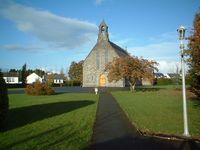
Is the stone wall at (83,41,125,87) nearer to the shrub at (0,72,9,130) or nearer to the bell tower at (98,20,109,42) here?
the bell tower at (98,20,109,42)

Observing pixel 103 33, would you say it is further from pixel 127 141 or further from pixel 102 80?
pixel 127 141

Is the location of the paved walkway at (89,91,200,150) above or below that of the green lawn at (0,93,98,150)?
below

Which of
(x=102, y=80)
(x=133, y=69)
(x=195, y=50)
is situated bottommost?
(x=102, y=80)

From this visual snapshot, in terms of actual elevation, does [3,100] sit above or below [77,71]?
below

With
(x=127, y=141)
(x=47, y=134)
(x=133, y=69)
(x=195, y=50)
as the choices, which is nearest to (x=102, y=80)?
(x=133, y=69)

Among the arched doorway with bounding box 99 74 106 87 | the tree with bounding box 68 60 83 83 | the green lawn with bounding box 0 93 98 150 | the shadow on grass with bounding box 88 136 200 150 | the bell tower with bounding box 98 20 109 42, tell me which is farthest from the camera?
the tree with bounding box 68 60 83 83

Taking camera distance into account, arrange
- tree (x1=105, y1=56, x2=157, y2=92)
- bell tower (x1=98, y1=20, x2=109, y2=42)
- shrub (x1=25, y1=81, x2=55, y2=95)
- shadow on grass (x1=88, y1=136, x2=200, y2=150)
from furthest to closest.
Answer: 1. bell tower (x1=98, y1=20, x2=109, y2=42)
2. tree (x1=105, y1=56, x2=157, y2=92)
3. shrub (x1=25, y1=81, x2=55, y2=95)
4. shadow on grass (x1=88, y1=136, x2=200, y2=150)

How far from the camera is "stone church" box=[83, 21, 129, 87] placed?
69812 mm

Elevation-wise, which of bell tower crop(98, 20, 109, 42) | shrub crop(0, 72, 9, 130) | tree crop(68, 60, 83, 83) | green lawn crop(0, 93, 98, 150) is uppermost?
bell tower crop(98, 20, 109, 42)

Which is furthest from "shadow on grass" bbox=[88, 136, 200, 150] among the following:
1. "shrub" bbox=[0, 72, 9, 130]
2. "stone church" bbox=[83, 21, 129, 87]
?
"stone church" bbox=[83, 21, 129, 87]

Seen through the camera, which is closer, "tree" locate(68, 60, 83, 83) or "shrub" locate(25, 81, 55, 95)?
"shrub" locate(25, 81, 55, 95)

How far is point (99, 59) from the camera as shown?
71.0m

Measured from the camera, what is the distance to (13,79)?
4688 inches

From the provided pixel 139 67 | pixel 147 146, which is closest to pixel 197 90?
pixel 147 146
